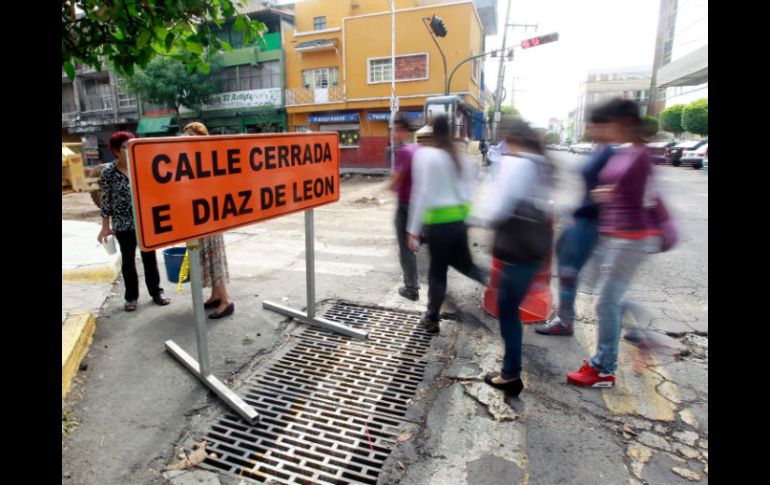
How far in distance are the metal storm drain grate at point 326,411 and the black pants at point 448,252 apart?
0.60m

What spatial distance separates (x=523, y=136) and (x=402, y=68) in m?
24.6

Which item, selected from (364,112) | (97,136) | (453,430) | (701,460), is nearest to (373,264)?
(453,430)

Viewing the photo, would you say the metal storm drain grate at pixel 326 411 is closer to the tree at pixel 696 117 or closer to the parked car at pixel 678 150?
the parked car at pixel 678 150

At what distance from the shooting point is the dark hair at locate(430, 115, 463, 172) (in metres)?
3.48

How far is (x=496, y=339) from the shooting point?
150 inches

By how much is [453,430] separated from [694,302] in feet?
11.7

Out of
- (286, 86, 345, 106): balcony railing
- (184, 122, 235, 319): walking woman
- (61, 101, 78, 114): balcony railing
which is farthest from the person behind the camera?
(61, 101, 78, 114): balcony railing

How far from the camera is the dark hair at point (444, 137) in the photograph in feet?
11.4

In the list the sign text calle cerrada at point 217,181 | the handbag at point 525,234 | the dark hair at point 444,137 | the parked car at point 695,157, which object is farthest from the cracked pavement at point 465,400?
the parked car at point 695,157

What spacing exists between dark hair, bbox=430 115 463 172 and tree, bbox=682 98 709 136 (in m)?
31.5

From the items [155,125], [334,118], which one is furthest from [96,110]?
[334,118]

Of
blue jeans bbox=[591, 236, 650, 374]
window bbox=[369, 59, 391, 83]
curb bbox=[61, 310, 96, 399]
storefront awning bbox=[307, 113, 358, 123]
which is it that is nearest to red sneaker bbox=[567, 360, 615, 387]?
blue jeans bbox=[591, 236, 650, 374]

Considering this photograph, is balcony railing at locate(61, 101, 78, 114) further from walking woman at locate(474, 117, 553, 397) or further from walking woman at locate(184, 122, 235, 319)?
walking woman at locate(474, 117, 553, 397)

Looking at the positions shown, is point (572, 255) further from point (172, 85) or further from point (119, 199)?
point (172, 85)
